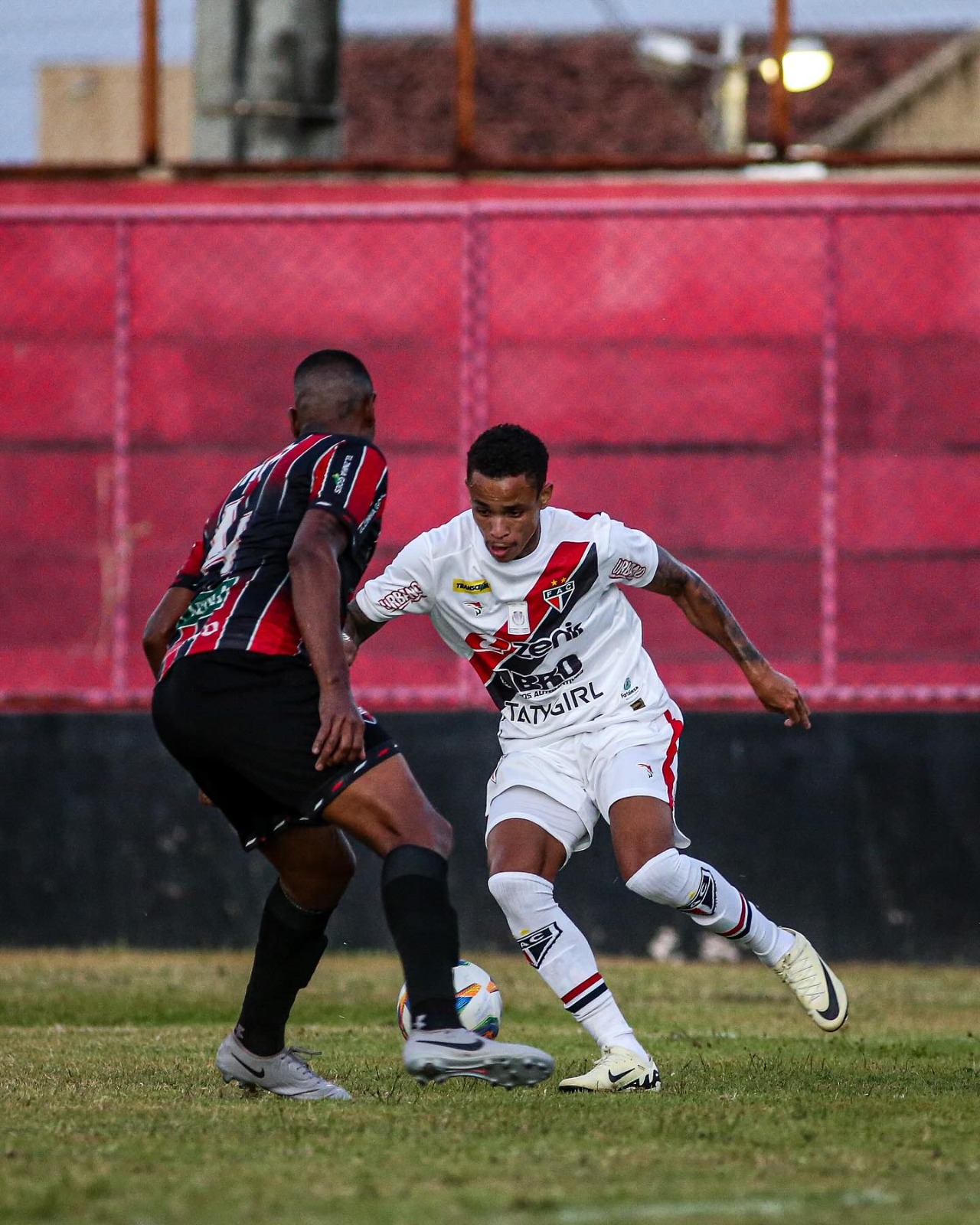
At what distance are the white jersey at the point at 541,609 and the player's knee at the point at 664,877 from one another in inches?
20.5

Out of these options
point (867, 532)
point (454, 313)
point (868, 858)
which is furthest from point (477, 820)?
point (454, 313)

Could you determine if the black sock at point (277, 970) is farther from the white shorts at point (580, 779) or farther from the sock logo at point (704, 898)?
the sock logo at point (704, 898)

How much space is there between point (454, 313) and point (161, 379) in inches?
81.1

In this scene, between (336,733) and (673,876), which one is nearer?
(336,733)

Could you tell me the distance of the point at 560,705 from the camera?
6.23 m

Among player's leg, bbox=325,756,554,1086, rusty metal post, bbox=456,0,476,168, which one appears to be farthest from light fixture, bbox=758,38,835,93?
player's leg, bbox=325,756,554,1086

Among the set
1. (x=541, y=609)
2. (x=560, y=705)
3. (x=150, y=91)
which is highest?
(x=150, y=91)

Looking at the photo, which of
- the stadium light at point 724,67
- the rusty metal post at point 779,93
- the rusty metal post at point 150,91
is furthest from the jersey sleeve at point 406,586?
the stadium light at point 724,67

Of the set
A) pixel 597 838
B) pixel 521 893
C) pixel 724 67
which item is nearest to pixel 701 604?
pixel 521 893

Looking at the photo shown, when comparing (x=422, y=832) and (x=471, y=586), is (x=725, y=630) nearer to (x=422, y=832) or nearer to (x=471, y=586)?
(x=471, y=586)

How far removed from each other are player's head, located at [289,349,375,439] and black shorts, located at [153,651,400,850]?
0.77 metres

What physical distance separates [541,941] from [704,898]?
0.52 m

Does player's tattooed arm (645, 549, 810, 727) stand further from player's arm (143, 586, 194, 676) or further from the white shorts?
player's arm (143, 586, 194, 676)

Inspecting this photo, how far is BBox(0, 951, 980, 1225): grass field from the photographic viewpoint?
12.8 feet
